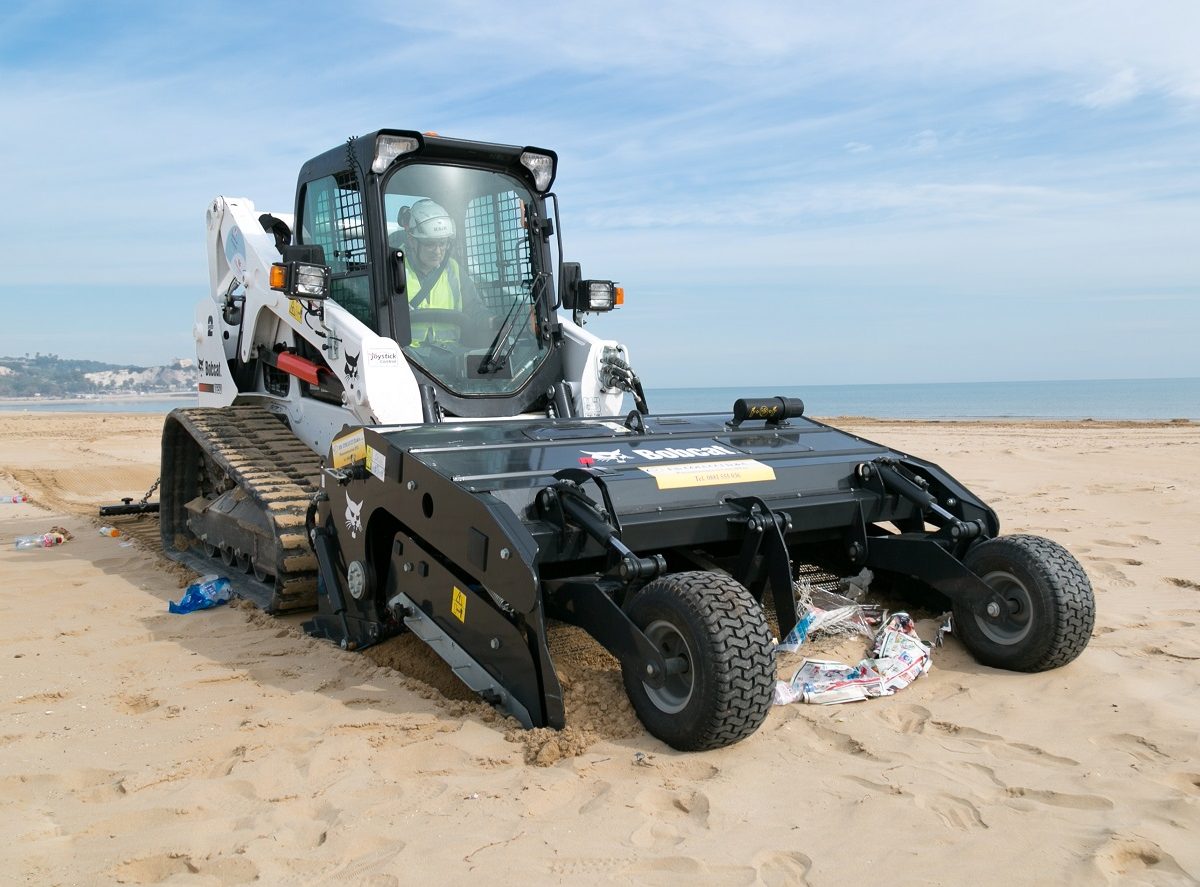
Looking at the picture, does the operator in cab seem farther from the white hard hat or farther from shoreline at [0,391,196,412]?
shoreline at [0,391,196,412]

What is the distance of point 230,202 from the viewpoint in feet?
24.9

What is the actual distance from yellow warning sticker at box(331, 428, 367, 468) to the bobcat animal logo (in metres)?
1.01

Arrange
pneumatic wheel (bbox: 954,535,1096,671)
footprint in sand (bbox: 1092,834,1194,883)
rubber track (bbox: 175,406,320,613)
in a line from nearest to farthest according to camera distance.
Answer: footprint in sand (bbox: 1092,834,1194,883)
pneumatic wheel (bbox: 954,535,1096,671)
rubber track (bbox: 175,406,320,613)

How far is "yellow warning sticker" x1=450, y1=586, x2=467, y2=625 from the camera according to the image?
13.1 ft

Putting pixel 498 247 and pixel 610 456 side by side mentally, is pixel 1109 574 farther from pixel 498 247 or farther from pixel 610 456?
pixel 498 247

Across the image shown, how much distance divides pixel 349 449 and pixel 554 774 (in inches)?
82.2

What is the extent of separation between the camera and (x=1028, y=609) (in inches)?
167

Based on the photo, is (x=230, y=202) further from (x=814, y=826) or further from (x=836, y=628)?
(x=814, y=826)

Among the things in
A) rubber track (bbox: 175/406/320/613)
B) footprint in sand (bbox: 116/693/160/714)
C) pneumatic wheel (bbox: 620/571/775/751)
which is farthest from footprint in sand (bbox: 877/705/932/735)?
rubber track (bbox: 175/406/320/613)

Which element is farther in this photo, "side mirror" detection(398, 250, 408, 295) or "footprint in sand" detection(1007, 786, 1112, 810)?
"side mirror" detection(398, 250, 408, 295)

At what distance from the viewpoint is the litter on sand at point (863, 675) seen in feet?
13.0

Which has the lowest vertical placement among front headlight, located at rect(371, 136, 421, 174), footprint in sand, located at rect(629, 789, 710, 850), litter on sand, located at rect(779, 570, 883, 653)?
footprint in sand, located at rect(629, 789, 710, 850)

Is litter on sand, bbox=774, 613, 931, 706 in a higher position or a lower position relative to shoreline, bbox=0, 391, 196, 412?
higher

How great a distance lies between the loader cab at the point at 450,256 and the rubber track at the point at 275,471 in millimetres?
988
